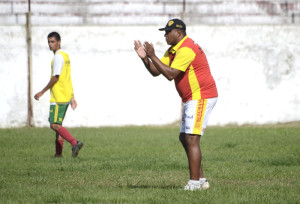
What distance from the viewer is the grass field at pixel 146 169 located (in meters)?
7.06

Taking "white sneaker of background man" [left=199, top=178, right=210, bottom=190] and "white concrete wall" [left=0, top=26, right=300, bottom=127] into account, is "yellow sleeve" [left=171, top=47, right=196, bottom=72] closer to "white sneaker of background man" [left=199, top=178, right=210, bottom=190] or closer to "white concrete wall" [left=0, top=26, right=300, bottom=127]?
"white sneaker of background man" [left=199, top=178, right=210, bottom=190]

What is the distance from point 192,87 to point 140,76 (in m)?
11.2

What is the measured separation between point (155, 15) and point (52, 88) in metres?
8.78

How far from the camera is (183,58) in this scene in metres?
7.46

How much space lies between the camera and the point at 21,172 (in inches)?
363

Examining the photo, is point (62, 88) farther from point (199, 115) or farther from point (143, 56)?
point (199, 115)

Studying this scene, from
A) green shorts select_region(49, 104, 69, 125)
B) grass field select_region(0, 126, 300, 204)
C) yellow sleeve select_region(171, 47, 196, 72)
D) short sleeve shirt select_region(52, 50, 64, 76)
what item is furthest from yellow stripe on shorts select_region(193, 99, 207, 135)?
short sleeve shirt select_region(52, 50, 64, 76)

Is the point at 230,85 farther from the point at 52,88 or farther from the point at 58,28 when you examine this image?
the point at 52,88

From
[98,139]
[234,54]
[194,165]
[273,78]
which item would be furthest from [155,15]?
[194,165]

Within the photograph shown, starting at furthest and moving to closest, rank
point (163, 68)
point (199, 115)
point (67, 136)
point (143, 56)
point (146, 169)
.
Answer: point (67, 136)
point (146, 169)
point (199, 115)
point (143, 56)
point (163, 68)

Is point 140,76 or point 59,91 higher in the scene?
point 140,76

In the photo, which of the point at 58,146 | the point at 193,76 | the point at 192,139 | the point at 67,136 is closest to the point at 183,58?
the point at 193,76

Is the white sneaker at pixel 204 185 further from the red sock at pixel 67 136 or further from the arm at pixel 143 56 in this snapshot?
the red sock at pixel 67 136

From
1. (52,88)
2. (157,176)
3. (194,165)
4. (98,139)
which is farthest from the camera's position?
(98,139)
